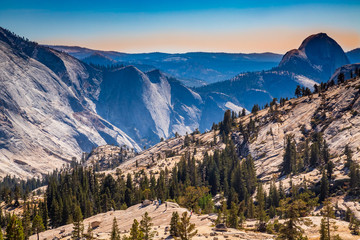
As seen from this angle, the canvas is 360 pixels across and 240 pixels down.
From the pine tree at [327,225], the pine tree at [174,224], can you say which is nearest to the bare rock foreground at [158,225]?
the pine tree at [174,224]

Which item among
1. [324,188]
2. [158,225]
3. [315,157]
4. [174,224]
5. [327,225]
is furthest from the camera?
[315,157]

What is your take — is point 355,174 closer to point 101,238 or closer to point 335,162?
point 335,162

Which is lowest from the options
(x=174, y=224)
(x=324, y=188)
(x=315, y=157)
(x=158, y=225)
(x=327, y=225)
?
(x=158, y=225)

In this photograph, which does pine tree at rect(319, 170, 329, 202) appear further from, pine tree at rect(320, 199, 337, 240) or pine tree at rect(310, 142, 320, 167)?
pine tree at rect(320, 199, 337, 240)

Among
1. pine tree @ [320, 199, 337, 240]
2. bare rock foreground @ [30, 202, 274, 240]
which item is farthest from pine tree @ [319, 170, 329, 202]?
pine tree @ [320, 199, 337, 240]

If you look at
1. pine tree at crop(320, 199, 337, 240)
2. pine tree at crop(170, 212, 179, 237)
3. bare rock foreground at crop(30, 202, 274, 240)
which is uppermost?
pine tree at crop(320, 199, 337, 240)

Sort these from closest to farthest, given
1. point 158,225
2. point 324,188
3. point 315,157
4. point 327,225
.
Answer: point 327,225, point 158,225, point 324,188, point 315,157

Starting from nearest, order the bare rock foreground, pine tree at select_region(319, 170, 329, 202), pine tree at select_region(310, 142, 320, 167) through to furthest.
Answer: the bare rock foreground
pine tree at select_region(319, 170, 329, 202)
pine tree at select_region(310, 142, 320, 167)

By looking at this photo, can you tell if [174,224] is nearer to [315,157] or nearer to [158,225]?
[158,225]

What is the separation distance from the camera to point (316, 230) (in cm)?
9525

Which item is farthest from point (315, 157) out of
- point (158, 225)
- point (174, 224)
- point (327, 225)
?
point (174, 224)

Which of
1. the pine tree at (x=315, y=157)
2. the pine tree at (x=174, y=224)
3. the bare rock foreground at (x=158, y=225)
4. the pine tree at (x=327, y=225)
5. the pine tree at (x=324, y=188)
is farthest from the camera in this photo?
the pine tree at (x=315, y=157)

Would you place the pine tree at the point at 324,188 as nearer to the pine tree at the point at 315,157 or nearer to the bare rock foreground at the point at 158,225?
the pine tree at the point at 315,157

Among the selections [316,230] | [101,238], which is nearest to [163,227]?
[101,238]
